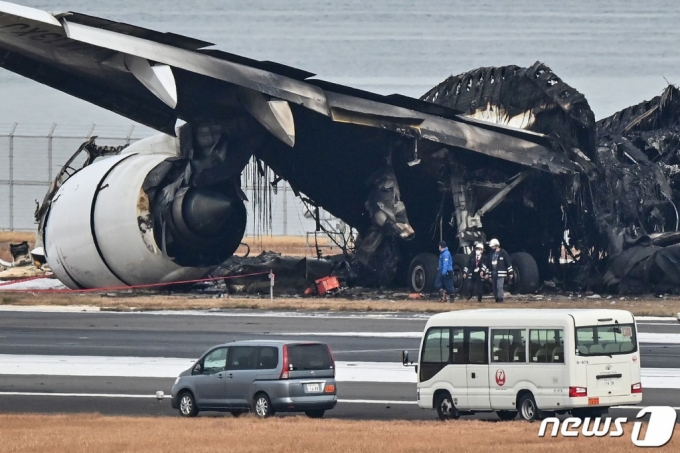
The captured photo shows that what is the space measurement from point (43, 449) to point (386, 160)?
29562 millimetres

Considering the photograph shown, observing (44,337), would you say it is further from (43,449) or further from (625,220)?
(625,220)

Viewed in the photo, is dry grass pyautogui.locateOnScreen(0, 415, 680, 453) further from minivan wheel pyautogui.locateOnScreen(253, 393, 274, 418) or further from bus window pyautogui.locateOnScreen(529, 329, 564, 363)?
bus window pyautogui.locateOnScreen(529, 329, 564, 363)

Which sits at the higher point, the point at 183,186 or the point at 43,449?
the point at 183,186

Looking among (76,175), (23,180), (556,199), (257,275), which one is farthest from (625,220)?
(23,180)

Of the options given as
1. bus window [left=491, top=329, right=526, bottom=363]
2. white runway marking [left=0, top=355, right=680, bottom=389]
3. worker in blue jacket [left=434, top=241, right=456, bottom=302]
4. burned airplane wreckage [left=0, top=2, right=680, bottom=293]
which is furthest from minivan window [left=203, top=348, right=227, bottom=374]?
worker in blue jacket [left=434, top=241, right=456, bottom=302]

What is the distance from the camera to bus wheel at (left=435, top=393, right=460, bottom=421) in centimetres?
1936

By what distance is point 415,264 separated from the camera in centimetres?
4444

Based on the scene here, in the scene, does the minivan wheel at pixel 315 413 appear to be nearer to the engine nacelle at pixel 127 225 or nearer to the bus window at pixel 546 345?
the bus window at pixel 546 345

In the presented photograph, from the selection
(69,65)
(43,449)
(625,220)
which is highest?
(69,65)

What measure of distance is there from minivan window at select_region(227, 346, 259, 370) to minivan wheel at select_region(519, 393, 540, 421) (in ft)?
15.1

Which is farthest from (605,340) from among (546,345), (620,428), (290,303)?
(290,303)

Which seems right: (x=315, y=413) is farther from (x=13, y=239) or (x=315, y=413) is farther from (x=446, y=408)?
(x=13, y=239)

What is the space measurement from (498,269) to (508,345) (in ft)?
70.7

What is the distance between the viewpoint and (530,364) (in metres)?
18.5
